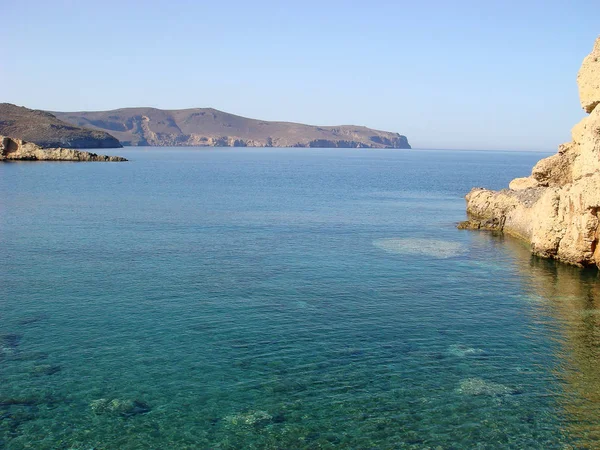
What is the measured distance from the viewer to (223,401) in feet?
63.7

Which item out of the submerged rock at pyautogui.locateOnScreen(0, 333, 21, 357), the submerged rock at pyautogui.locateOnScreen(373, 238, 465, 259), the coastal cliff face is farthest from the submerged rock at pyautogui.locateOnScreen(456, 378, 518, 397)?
the submerged rock at pyautogui.locateOnScreen(373, 238, 465, 259)

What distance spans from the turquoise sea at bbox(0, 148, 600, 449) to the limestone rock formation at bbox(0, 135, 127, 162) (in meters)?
106

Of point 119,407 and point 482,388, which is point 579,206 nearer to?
point 482,388

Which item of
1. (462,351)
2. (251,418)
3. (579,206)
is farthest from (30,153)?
(251,418)

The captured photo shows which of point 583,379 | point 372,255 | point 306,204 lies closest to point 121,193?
point 306,204

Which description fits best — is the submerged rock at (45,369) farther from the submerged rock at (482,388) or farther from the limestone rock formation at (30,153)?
the limestone rock formation at (30,153)

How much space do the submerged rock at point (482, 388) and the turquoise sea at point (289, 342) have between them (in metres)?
0.08

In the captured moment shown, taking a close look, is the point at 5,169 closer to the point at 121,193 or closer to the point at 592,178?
the point at 121,193

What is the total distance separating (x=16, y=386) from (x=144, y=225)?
32488 mm

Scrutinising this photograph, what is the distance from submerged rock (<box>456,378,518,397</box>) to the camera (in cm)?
2036

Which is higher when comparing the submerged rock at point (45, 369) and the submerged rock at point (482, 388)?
the submerged rock at point (482, 388)

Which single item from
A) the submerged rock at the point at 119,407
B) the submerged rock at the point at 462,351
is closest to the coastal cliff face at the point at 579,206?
the submerged rock at the point at 462,351

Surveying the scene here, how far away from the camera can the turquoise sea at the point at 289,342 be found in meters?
17.9

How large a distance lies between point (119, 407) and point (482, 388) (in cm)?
1241
